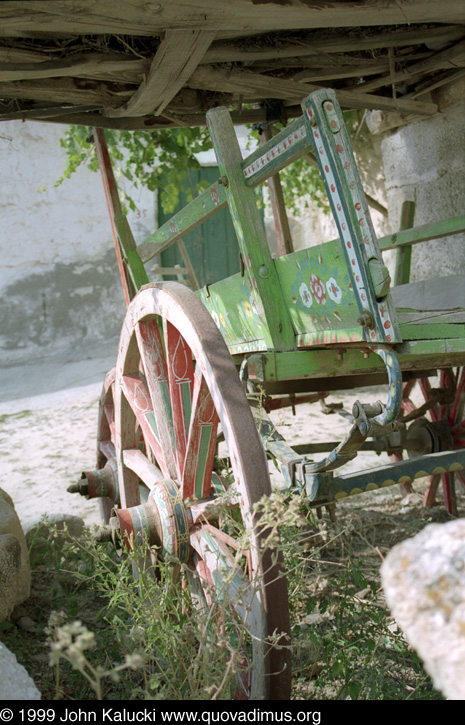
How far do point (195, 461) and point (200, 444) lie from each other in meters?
0.06

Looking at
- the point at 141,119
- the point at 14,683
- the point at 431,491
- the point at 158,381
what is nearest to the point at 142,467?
the point at 158,381

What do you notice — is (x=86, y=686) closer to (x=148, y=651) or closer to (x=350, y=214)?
(x=148, y=651)

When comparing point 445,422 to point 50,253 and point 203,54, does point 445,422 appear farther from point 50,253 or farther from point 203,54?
point 50,253

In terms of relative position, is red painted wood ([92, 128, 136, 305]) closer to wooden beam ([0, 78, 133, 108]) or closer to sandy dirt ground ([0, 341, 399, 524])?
wooden beam ([0, 78, 133, 108])

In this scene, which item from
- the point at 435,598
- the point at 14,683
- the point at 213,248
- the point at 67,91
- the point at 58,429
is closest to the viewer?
the point at 435,598

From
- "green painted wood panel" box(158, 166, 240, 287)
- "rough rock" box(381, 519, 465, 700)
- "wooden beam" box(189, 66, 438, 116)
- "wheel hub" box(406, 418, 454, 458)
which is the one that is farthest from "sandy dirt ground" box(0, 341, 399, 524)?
"rough rock" box(381, 519, 465, 700)

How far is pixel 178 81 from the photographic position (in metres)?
2.18

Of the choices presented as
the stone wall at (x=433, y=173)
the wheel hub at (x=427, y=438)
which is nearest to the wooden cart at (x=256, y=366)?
the wheel hub at (x=427, y=438)

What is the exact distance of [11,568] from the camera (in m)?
2.10

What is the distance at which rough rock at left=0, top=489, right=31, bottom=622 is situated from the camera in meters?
2.07

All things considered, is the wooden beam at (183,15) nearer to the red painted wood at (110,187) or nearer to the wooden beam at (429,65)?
the wooden beam at (429,65)

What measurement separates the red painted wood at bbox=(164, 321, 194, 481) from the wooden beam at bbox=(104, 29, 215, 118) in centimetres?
89

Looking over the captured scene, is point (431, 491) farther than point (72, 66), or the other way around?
point (431, 491)
